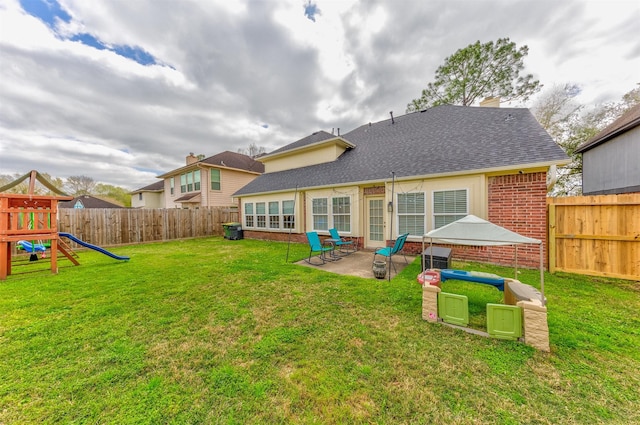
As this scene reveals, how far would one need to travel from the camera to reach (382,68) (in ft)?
41.0

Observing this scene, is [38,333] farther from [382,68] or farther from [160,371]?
[382,68]

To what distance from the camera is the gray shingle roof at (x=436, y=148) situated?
20.7 feet

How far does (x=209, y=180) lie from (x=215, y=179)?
55 cm

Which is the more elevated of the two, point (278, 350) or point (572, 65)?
point (572, 65)

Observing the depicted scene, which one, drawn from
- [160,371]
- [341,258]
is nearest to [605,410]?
[160,371]

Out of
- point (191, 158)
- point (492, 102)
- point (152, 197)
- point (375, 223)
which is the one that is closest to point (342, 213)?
point (375, 223)

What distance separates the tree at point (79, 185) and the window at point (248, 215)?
38.1 metres

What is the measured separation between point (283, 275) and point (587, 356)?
5.15 m

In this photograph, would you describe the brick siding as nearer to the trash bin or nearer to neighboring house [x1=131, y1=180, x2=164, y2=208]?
the trash bin

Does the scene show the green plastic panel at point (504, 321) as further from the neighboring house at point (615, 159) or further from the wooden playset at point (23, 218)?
the neighboring house at point (615, 159)

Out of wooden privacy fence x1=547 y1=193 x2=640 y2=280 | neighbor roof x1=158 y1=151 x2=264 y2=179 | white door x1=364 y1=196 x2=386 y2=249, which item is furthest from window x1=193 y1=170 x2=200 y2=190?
wooden privacy fence x1=547 y1=193 x2=640 y2=280

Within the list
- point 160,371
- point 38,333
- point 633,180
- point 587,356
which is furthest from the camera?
point 633,180

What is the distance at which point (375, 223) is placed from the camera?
855cm

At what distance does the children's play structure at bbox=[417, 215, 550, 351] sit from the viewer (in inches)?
103
